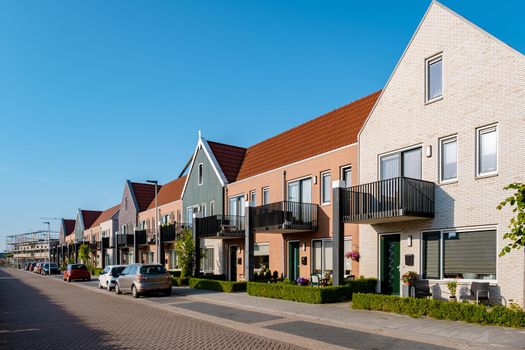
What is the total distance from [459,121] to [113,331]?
12077 mm

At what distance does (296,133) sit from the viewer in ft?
90.3

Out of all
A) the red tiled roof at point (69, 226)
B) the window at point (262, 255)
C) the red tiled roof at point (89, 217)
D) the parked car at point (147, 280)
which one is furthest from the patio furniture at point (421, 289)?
the red tiled roof at point (69, 226)

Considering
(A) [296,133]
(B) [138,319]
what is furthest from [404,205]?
(A) [296,133]

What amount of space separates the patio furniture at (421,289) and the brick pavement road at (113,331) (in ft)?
22.2

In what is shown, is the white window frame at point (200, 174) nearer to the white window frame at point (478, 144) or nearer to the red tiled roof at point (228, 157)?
the red tiled roof at point (228, 157)

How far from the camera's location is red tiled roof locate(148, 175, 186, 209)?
139ft

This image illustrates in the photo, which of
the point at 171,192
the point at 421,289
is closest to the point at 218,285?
the point at 421,289

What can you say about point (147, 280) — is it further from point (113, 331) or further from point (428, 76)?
point (428, 76)

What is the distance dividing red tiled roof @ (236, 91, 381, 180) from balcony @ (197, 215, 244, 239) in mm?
3016

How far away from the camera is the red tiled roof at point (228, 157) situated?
32188mm

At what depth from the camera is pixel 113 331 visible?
41.5 ft

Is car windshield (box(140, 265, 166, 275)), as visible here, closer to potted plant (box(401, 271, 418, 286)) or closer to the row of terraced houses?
the row of terraced houses

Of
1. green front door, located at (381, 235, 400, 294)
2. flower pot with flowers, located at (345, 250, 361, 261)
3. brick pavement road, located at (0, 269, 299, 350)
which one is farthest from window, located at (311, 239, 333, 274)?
brick pavement road, located at (0, 269, 299, 350)

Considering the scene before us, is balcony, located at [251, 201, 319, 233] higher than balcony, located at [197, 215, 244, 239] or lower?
higher
